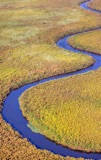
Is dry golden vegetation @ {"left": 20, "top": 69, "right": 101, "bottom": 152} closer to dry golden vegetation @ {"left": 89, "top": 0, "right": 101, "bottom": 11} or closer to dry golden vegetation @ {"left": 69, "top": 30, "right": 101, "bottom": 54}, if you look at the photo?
dry golden vegetation @ {"left": 69, "top": 30, "right": 101, "bottom": 54}

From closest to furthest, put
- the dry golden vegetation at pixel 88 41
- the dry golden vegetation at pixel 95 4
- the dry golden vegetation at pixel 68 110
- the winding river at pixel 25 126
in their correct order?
the winding river at pixel 25 126 < the dry golden vegetation at pixel 68 110 < the dry golden vegetation at pixel 88 41 < the dry golden vegetation at pixel 95 4

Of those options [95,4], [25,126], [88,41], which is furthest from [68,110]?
[95,4]

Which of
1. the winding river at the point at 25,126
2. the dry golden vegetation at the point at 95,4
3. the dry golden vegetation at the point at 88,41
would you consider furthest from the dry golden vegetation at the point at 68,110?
the dry golden vegetation at the point at 95,4

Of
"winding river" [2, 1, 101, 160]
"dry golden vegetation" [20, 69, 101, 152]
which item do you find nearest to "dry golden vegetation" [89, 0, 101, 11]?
"winding river" [2, 1, 101, 160]

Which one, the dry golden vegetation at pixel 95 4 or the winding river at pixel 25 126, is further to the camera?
the dry golden vegetation at pixel 95 4

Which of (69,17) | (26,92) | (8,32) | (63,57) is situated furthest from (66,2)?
(26,92)

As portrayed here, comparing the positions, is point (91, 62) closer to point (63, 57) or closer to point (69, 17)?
point (63, 57)

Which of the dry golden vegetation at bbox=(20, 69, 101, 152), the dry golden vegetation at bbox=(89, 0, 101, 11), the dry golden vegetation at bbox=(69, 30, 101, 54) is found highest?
the dry golden vegetation at bbox=(20, 69, 101, 152)

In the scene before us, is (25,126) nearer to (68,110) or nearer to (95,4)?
(68,110)

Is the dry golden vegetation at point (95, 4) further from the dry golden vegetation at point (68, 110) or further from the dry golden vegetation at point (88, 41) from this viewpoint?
the dry golden vegetation at point (68, 110)
